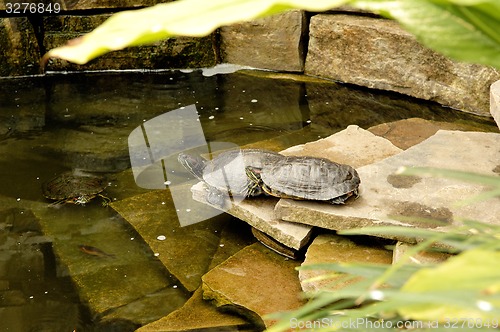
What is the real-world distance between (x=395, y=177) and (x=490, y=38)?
235 centimetres

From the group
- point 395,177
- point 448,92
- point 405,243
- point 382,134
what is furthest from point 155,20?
point 448,92

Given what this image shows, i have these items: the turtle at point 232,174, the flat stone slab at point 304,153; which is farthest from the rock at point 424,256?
the turtle at point 232,174

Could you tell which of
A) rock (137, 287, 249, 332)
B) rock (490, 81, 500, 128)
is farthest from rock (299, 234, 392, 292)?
rock (490, 81, 500, 128)

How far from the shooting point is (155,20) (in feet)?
2.14

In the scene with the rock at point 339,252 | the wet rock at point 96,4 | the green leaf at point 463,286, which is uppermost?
the green leaf at point 463,286

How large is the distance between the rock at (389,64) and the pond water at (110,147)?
0.38 ft

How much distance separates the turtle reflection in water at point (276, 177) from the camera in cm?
289

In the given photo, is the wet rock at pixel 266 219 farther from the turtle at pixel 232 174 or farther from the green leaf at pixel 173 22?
the green leaf at pixel 173 22

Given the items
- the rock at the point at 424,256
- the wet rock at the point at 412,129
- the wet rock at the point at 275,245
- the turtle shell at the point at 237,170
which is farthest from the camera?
the wet rock at the point at 412,129

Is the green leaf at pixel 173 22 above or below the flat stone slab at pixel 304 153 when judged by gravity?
above

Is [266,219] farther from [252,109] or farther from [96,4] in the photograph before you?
[96,4]

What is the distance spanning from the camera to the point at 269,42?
535cm

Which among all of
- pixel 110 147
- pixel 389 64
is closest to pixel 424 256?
pixel 110 147

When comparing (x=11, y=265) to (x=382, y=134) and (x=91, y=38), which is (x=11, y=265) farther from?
(x=91, y=38)
